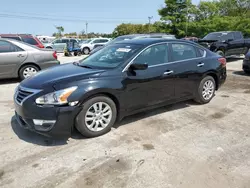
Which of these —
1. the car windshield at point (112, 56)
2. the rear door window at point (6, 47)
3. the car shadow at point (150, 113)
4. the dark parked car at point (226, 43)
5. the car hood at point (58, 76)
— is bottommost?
the car shadow at point (150, 113)

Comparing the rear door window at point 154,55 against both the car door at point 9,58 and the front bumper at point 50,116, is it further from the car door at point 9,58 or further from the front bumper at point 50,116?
the car door at point 9,58

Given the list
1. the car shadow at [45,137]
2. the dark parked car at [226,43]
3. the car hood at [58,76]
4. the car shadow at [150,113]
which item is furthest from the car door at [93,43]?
the car hood at [58,76]

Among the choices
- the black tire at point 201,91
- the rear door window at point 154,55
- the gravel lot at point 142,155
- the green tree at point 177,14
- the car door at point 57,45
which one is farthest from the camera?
the green tree at point 177,14

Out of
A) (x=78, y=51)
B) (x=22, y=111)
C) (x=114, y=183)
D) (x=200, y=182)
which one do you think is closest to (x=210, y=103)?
(x=200, y=182)

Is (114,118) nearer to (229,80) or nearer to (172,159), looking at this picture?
(172,159)

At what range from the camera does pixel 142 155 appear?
3.10 meters

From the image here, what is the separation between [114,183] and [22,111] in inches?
66.7

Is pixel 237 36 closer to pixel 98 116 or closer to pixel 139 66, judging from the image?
pixel 139 66

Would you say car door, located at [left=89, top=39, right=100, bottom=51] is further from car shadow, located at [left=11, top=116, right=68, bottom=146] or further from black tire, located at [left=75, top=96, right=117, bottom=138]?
black tire, located at [left=75, top=96, right=117, bottom=138]

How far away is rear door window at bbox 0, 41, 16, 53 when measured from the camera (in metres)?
7.14

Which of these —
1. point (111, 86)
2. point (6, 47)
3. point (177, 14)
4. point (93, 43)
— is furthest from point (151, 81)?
point (177, 14)

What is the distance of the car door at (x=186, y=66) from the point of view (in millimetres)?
4484

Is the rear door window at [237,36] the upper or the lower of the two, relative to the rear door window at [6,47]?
upper

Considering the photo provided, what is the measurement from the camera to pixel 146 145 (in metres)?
3.37
